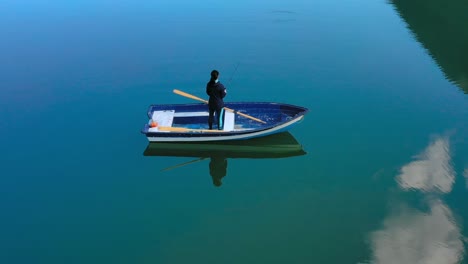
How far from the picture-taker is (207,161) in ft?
49.1

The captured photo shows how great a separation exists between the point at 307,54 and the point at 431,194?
11.0 meters

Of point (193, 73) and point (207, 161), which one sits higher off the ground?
point (193, 73)

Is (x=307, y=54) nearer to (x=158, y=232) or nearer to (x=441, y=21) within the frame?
(x=441, y=21)

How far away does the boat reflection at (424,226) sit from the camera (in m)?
10.9

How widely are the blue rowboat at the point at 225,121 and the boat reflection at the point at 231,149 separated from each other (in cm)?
45

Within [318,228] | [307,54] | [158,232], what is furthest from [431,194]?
[307,54]

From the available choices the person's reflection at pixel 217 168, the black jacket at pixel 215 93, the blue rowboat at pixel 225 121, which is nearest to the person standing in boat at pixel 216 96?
the black jacket at pixel 215 93

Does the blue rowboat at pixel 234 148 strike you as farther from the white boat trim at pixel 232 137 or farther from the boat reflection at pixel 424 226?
the boat reflection at pixel 424 226

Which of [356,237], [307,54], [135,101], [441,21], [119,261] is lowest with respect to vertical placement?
[119,261]

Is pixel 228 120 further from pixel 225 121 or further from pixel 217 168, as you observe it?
pixel 217 168

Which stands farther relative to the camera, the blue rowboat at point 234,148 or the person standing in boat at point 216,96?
the blue rowboat at point 234,148

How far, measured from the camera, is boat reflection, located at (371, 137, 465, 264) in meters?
10.9

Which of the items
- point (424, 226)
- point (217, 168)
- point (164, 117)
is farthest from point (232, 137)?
point (424, 226)

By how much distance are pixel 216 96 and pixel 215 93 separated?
12 cm
